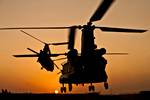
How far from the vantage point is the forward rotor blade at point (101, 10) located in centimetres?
2094

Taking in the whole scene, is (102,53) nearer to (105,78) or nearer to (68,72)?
(105,78)

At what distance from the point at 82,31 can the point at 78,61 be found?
278cm

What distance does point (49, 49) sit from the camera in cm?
3791

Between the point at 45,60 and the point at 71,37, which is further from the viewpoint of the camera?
the point at 45,60

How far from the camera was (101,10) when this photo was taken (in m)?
23.2

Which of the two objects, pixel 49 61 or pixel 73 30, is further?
pixel 49 61

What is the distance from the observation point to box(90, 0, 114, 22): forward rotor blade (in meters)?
20.9

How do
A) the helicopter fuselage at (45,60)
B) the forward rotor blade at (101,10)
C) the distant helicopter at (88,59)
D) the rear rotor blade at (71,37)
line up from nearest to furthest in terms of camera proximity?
the forward rotor blade at (101,10) → the distant helicopter at (88,59) → the rear rotor blade at (71,37) → the helicopter fuselage at (45,60)
